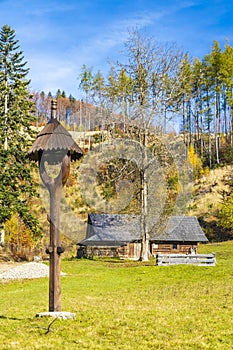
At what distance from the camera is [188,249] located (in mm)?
37219

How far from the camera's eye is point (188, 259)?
25062 mm

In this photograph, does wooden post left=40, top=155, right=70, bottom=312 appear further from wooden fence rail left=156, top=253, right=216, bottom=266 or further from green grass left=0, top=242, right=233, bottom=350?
wooden fence rail left=156, top=253, right=216, bottom=266

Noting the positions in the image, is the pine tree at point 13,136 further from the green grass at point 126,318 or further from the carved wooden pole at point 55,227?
the carved wooden pole at point 55,227

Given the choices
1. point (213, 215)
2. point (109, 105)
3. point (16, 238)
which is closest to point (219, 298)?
point (109, 105)

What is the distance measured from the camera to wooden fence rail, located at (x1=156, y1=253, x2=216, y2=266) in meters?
24.6

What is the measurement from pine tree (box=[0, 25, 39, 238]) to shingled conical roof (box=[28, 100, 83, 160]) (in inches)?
872

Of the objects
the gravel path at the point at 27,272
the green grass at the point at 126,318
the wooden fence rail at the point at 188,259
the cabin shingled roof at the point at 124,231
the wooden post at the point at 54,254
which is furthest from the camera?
the cabin shingled roof at the point at 124,231

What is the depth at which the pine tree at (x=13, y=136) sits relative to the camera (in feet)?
105

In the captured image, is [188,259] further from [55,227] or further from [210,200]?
[210,200]

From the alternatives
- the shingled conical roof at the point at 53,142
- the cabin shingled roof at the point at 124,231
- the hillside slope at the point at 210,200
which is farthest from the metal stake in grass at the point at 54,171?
the hillside slope at the point at 210,200

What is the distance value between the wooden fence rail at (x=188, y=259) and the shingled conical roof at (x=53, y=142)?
16483mm

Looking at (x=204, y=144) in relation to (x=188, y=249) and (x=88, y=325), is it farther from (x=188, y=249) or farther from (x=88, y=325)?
(x=88, y=325)

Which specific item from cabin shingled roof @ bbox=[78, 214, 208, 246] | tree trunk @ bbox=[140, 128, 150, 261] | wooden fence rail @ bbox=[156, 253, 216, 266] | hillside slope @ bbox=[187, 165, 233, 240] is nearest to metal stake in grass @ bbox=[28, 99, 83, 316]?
wooden fence rail @ bbox=[156, 253, 216, 266]

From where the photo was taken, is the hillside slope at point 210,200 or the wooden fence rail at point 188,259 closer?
the wooden fence rail at point 188,259
